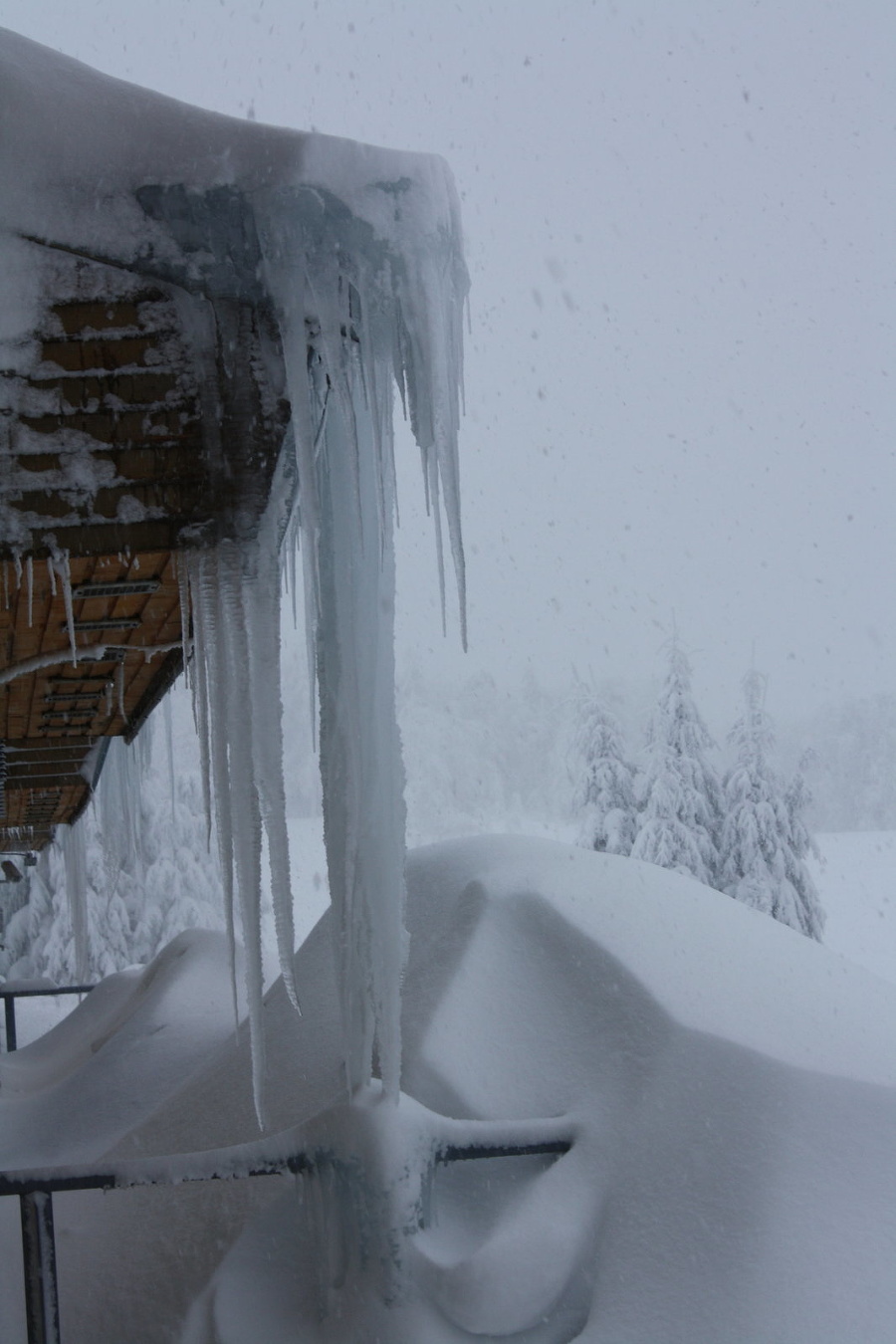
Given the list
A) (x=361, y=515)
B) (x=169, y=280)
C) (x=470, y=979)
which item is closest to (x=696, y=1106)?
(x=470, y=979)

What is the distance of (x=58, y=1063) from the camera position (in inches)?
243

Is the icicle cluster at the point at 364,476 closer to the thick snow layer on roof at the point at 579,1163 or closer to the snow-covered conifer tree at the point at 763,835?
the thick snow layer on roof at the point at 579,1163

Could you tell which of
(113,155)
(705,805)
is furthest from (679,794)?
(113,155)

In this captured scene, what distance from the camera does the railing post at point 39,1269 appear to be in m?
2.12

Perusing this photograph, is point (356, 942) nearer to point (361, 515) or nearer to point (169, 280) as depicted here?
point (361, 515)

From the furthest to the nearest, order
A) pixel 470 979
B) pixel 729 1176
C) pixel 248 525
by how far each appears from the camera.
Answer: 1. pixel 470 979
2. pixel 248 525
3. pixel 729 1176

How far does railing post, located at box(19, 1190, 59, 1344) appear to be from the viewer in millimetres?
2125

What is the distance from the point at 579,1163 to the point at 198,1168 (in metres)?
0.91

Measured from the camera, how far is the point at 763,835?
21969 millimetres

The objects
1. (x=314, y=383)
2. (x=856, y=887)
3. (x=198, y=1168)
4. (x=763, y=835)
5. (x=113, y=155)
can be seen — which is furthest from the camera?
(x=856, y=887)

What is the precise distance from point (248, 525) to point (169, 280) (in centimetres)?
72

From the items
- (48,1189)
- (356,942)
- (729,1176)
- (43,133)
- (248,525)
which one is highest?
(43,133)

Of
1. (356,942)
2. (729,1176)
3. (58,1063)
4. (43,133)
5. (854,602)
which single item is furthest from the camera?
(854,602)

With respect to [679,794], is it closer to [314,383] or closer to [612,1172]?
[612,1172]
